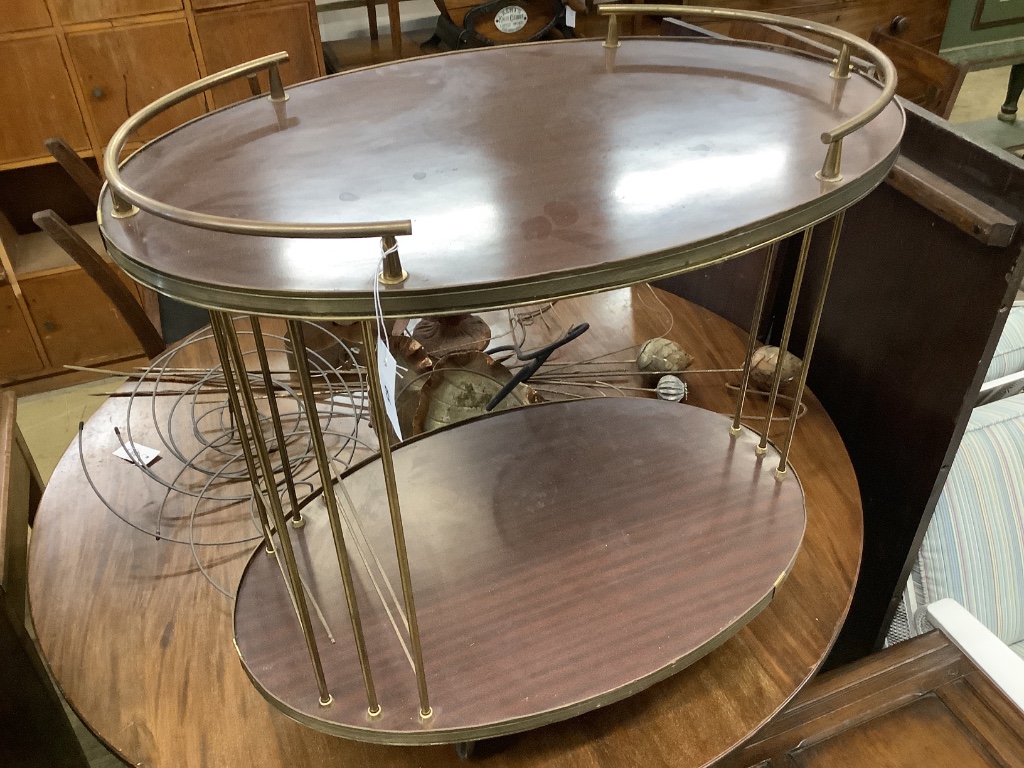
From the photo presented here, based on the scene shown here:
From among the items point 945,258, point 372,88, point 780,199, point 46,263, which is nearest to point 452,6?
point 46,263

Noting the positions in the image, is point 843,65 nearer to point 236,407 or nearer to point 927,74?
point 236,407

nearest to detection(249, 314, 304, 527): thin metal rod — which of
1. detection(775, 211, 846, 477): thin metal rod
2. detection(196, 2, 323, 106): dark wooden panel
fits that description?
detection(775, 211, 846, 477): thin metal rod

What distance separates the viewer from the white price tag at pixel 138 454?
1051mm

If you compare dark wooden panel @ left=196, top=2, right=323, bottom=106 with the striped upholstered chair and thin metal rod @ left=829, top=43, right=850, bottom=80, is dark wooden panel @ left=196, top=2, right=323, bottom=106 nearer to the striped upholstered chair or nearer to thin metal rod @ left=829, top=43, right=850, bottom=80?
thin metal rod @ left=829, top=43, right=850, bottom=80

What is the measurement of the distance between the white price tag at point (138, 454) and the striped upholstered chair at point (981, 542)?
3.43 ft

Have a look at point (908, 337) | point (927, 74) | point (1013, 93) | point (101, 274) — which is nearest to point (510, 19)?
point (927, 74)

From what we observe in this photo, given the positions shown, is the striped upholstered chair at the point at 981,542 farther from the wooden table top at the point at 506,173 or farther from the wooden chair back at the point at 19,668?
the wooden chair back at the point at 19,668

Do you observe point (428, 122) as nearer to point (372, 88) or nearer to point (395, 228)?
point (372, 88)

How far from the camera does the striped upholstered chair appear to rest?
111 centimetres

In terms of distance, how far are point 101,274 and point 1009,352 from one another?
1477mm

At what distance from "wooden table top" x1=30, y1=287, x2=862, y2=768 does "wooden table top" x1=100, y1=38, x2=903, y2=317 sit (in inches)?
18.0

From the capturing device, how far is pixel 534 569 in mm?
795

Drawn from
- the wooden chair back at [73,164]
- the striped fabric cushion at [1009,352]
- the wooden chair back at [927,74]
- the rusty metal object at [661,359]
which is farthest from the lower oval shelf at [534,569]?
the wooden chair back at [927,74]

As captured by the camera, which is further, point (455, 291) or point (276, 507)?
point (276, 507)
